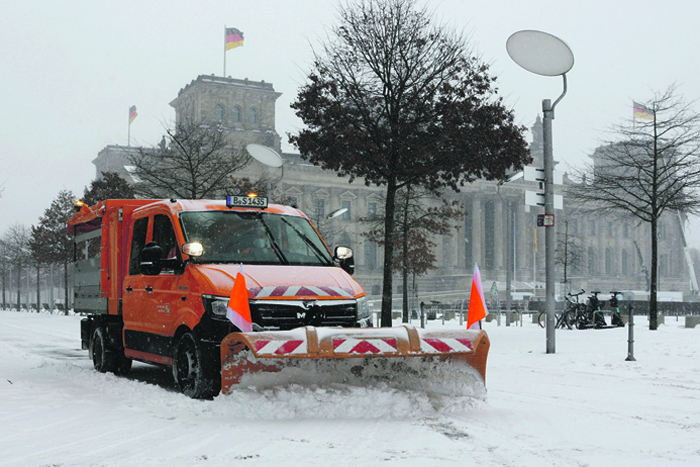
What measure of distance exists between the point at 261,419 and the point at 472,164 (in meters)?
12.7

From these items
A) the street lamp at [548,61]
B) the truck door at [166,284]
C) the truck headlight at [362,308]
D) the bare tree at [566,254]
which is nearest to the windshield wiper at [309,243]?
the truck headlight at [362,308]

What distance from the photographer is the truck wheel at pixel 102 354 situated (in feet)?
37.3

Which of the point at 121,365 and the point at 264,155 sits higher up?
the point at 264,155

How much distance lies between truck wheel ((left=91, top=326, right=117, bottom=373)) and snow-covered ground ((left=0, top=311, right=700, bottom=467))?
56 cm

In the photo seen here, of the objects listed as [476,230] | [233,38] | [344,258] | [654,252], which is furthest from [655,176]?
[476,230]

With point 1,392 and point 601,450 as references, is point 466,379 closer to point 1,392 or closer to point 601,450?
point 601,450

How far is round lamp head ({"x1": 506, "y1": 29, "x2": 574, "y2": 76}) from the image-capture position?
46.4ft

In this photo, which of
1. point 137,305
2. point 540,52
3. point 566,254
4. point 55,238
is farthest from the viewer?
point 566,254

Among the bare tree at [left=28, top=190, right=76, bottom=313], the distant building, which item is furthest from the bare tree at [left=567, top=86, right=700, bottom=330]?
the distant building

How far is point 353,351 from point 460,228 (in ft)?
254

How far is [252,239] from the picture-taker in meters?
9.28

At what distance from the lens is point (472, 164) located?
18.9m

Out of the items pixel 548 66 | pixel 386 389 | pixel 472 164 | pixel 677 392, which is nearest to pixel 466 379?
pixel 386 389

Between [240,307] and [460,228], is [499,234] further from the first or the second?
[240,307]
